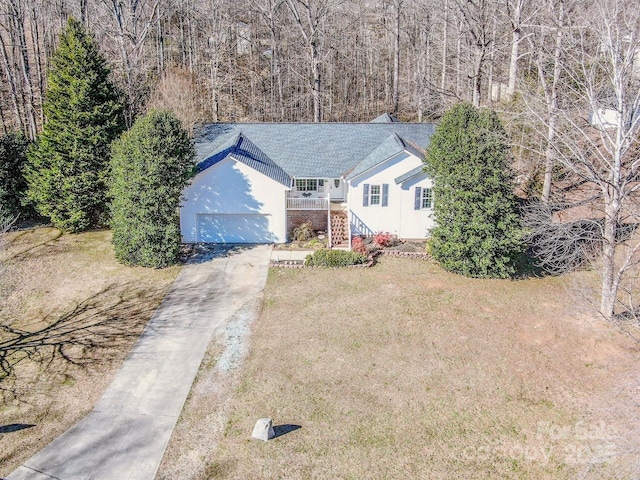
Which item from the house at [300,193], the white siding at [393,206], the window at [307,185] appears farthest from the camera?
the window at [307,185]

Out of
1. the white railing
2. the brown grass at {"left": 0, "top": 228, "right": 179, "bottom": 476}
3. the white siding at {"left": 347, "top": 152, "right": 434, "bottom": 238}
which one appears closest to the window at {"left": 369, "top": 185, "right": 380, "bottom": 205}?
the white siding at {"left": 347, "top": 152, "right": 434, "bottom": 238}

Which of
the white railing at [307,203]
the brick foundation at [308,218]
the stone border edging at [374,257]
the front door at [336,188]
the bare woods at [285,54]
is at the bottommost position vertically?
the stone border edging at [374,257]

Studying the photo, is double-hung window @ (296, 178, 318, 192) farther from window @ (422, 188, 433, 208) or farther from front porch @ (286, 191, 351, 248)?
window @ (422, 188, 433, 208)

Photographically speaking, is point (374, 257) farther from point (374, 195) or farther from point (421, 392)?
point (421, 392)

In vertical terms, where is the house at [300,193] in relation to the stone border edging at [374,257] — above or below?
above

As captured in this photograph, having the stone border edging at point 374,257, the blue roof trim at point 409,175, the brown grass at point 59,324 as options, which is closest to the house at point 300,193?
the blue roof trim at point 409,175

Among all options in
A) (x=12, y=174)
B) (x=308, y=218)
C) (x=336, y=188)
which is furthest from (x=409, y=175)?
(x=12, y=174)

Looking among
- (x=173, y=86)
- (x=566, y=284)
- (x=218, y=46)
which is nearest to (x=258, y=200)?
(x=173, y=86)

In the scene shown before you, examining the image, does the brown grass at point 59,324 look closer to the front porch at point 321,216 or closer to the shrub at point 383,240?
the front porch at point 321,216
